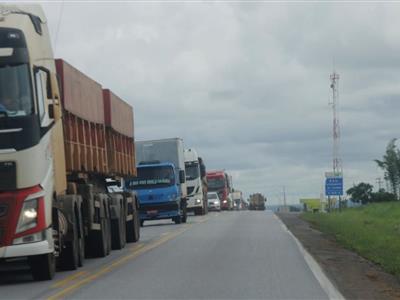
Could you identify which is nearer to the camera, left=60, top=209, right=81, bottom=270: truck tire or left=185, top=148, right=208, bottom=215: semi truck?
left=60, top=209, right=81, bottom=270: truck tire

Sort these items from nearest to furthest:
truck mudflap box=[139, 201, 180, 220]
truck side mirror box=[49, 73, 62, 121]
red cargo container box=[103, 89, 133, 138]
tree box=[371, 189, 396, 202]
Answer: truck side mirror box=[49, 73, 62, 121]
red cargo container box=[103, 89, 133, 138]
truck mudflap box=[139, 201, 180, 220]
tree box=[371, 189, 396, 202]

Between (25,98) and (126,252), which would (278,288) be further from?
(126,252)

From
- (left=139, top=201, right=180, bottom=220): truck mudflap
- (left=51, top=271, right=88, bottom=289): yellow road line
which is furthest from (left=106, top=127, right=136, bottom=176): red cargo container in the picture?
(left=139, top=201, right=180, bottom=220): truck mudflap

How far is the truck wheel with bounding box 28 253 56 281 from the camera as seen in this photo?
15.8 meters

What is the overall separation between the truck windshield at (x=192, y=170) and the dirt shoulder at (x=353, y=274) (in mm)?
28550

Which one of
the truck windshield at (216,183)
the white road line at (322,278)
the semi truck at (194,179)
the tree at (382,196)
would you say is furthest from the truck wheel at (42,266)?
the tree at (382,196)

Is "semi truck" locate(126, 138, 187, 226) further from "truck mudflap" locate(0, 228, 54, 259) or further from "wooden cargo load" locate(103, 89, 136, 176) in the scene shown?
"truck mudflap" locate(0, 228, 54, 259)

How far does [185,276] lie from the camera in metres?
16.0

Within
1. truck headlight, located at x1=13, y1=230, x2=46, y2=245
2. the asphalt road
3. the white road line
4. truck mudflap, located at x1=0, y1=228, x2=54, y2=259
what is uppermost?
truck headlight, located at x1=13, y1=230, x2=46, y2=245

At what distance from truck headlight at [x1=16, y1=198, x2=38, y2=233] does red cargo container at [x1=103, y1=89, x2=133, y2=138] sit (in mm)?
9100

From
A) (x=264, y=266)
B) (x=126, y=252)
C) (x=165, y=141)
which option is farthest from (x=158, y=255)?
(x=165, y=141)

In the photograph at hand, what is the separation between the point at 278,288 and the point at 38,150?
4.45 metres

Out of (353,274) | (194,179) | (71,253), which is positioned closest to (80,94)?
(71,253)

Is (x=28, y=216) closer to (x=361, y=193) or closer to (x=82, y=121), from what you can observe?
(x=82, y=121)
